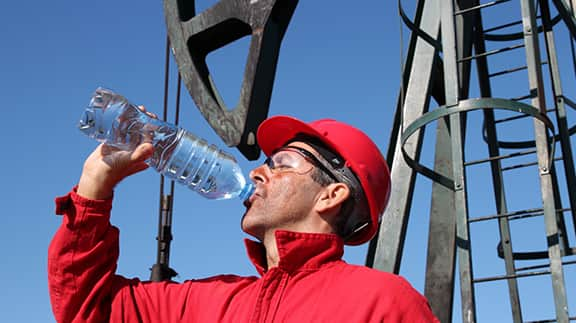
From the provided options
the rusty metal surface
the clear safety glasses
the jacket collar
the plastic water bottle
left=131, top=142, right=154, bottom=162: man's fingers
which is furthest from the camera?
the rusty metal surface

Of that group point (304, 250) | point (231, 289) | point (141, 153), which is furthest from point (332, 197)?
point (141, 153)

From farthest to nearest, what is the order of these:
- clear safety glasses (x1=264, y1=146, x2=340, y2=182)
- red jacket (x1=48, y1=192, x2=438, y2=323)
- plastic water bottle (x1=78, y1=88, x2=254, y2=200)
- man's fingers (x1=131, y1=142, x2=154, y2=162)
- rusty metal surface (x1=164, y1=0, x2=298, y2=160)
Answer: rusty metal surface (x1=164, y1=0, x2=298, y2=160) < plastic water bottle (x1=78, y1=88, x2=254, y2=200) < clear safety glasses (x1=264, y1=146, x2=340, y2=182) < man's fingers (x1=131, y1=142, x2=154, y2=162) < red jacket (x1=48, y1=192, x2=438, y2=323)

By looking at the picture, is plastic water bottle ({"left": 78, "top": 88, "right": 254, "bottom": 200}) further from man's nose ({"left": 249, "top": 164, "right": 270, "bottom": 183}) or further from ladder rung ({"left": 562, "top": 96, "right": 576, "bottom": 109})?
ladder rung ({"left": 562, "top": 96, "right": 576, "bottom": 109})

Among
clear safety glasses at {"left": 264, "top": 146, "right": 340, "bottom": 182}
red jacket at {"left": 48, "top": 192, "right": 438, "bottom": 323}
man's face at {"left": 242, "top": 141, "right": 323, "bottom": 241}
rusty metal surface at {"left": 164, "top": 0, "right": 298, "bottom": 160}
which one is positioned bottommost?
red jacket at {"left": 48, "top": 192, "right": 438, "bottom": 323}

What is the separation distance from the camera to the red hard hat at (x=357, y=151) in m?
2.63

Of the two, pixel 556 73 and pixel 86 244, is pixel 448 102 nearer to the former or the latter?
pixel 556 73

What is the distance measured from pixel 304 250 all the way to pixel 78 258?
2.29 ft

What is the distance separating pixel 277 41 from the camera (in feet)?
12.6

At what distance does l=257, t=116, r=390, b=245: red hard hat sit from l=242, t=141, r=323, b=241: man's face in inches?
5.4

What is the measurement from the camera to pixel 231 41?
4.21 metres

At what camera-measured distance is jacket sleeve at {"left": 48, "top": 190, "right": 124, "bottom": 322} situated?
7.64 ft

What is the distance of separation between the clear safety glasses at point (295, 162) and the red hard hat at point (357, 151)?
86mm

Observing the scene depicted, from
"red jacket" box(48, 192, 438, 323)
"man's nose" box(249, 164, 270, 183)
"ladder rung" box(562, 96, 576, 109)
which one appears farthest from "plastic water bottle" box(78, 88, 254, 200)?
"ladder rung" box(562, 96, 576, 109)

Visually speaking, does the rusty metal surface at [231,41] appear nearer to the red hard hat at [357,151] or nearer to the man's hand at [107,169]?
the red hard hat at [357,151]
